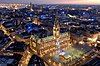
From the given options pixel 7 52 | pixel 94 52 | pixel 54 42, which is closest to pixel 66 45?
pixel 54 42

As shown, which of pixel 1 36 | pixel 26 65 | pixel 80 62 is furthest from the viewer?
pixel 1 36

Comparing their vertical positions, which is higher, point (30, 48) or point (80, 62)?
point (30, 48)

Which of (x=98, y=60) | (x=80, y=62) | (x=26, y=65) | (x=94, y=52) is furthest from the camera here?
(x=94, y=52)

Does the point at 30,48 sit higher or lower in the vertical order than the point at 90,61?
higher

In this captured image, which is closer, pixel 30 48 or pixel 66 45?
pixel 30 48

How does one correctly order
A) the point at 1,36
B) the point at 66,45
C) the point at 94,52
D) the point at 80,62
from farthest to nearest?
the point at 1,36 < the point at 66,45 < the point at 94,52 < the point at 80,62

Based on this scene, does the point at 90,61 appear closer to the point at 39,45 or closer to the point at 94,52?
the point at 94,52

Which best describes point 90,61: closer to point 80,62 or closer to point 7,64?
point 80,62

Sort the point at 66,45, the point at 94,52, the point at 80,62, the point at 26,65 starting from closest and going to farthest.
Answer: the point at 26,65
the point at 80,62
the point at 94,52
the point at 66,45

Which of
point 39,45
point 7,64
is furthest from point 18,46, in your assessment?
point 7,64
